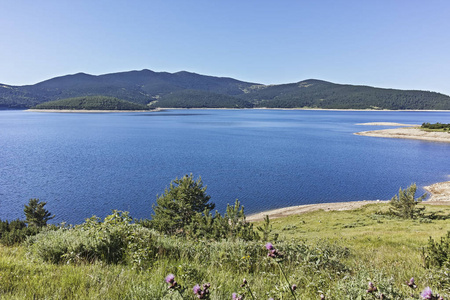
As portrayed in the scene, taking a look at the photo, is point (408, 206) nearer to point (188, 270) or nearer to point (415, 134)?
point (188, 270)

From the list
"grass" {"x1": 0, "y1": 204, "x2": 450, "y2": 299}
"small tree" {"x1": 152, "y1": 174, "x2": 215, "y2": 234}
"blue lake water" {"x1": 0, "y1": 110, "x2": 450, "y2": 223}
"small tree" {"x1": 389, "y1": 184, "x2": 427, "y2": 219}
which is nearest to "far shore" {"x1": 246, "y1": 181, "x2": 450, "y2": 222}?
"blue lake water" {"x1": 0, "y1": 110, "x2": 450, "y2": 223}

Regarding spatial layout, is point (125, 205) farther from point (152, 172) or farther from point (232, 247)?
point (232, 247)

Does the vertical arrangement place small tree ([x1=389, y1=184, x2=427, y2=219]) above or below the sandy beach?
below

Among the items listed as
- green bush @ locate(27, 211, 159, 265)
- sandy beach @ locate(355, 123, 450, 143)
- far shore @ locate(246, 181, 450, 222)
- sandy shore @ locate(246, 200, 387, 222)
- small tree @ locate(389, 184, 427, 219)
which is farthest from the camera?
sandy beach @ locate(355, 123, 450, 143)

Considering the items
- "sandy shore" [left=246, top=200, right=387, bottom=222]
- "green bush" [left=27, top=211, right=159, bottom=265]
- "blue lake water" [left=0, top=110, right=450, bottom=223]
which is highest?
"green bush" [left=27, top=211, right=159, bottom=265]

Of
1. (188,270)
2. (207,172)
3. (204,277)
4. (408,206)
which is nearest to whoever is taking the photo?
(188,270)

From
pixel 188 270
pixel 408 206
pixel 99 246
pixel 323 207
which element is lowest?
pixel 323 207

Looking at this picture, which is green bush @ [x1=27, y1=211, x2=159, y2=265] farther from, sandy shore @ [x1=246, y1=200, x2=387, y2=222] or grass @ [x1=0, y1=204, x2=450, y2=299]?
sandy shore @ [x1=246, y1=200, x2=387, y2=222]

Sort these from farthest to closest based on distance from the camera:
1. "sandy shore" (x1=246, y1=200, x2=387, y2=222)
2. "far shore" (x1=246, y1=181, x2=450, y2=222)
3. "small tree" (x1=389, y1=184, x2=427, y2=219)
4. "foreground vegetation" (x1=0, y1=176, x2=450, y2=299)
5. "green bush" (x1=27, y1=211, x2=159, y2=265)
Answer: "far shore" (x1=246, y1=181, x2=450, y2=222), "sandy shore" (x1=246, y1=200, x2=387, y2=222), "small tree" (x1=389, y1=184, x2=427, y2=219), "green bush" (x1=27, y1=211, x2=159, y2=265), "foreground vegetation" (x1=0, y1=176, x2=450, y2=299)

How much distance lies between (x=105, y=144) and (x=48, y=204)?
4522 centimetres

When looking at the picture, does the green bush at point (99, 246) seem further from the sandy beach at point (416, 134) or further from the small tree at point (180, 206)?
the sandy beach at point (416, 134)

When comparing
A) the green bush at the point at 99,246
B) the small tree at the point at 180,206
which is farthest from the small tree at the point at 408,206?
the green bush at the point at 99,246

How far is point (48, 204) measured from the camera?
101 ft

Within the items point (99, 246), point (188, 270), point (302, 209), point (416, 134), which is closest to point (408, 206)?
point (302, 209)
